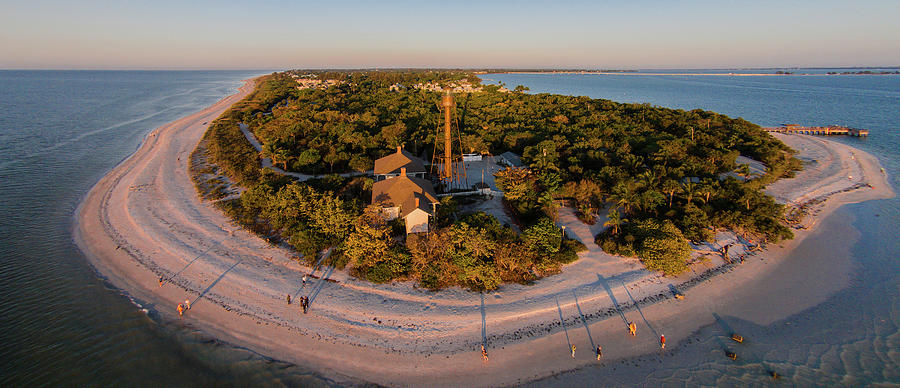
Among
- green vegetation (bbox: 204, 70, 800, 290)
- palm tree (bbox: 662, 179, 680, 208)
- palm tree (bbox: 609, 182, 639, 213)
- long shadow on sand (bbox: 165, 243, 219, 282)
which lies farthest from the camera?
palm tree (bbox: 662, 179, 680, 208)

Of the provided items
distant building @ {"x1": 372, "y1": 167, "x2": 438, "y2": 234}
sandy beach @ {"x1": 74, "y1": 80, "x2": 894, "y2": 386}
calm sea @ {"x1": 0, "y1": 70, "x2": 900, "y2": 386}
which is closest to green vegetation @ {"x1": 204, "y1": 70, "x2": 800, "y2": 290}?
distant building @ {"x1": 372, "y1": 167, "x2": 438, "y2": 234}

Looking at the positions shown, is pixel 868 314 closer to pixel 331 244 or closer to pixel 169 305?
pixel 331 244

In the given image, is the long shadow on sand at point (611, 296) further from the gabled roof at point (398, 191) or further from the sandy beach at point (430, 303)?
the gabled roof at point (398, 191)

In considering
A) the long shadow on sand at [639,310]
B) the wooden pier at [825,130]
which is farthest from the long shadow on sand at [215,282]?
the wooden pier at [825,130]

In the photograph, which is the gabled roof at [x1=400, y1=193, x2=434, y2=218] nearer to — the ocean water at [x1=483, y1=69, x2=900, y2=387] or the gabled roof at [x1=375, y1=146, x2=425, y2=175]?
the gabled roof at [x1=375, y1=146, x2=425, y2=175]

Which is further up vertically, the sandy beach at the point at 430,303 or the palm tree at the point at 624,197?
the palm tree at the point at 624,197

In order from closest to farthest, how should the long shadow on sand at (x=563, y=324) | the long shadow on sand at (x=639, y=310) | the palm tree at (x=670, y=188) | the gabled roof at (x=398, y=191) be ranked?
1. the long shadow on sand at (x=563, y=324)
2. the long shadow on sand at (x=639, y=310)
3. the gabled roof at (x=398, y=191)
4. the palm tree at (x=670, y=188)

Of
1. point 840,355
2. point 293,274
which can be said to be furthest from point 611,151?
point 293,274

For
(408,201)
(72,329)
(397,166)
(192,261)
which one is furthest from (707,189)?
(72,329)
